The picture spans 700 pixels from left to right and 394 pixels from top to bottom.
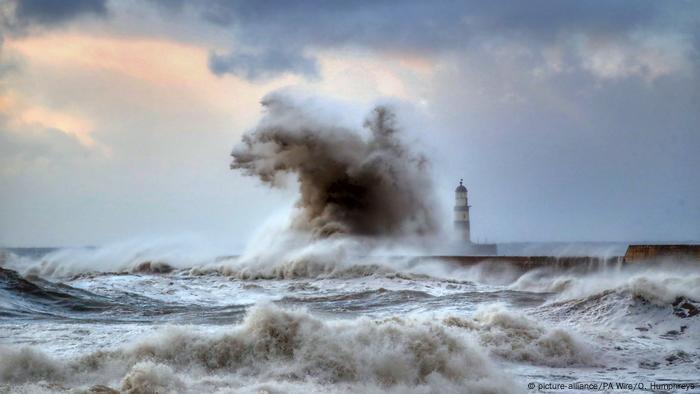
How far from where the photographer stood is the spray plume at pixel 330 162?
79.7ft

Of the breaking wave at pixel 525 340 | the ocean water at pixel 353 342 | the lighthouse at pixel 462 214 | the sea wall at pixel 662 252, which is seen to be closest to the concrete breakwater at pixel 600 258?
the sea wall at pixel 662 252

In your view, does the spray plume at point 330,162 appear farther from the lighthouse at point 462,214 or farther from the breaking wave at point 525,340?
the breaking wave at point 525,340

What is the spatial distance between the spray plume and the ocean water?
10887 mm

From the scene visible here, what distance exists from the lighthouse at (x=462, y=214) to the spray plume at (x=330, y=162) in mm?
6132

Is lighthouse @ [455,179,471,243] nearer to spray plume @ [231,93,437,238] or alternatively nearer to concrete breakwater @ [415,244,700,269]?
spray plume @ [231,93,437,238]

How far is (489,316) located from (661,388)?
2.62 meters

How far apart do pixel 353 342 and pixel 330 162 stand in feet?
58.6

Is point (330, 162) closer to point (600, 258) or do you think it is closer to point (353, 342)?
point (600, 258)

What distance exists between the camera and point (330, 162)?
2461cm

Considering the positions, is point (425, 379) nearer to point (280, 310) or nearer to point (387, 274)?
point (280, 310)

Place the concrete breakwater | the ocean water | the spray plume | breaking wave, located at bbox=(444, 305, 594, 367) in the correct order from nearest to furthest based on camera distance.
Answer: the ocean water < breaking wave, located at bbox=(444, 305, 594, 367) < the concrete breakwater < the spray plume

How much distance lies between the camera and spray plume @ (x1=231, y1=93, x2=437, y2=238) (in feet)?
79.7

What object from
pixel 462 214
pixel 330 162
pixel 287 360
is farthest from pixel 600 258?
A: pixel 462 214

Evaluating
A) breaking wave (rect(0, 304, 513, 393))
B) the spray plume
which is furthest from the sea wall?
the spray plume
